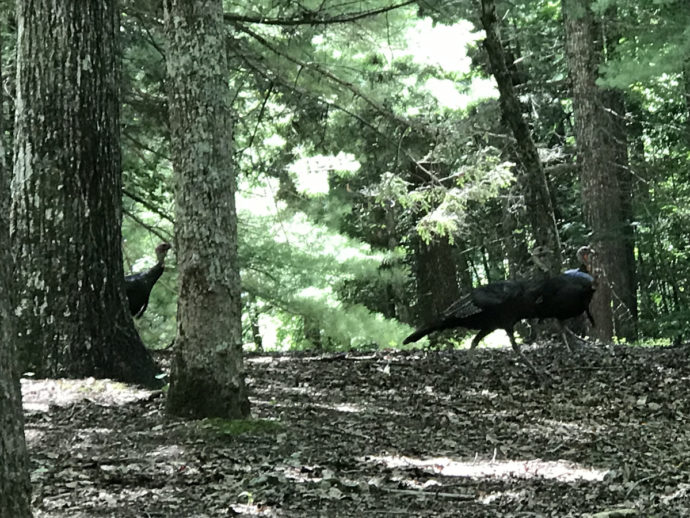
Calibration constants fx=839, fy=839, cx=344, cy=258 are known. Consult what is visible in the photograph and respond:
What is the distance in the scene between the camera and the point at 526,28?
17.5 m

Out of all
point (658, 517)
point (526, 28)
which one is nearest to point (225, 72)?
point (658, 517)

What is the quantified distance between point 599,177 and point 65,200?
10.8 metres

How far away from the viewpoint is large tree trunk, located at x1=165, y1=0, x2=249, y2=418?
5.93m

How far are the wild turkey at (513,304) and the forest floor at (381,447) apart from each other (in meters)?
0.55

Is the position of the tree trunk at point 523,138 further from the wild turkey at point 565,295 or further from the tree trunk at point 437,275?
the tree trunk at point 437,275

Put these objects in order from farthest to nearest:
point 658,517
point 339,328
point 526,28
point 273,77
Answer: point 526,28 < point 339,328 < point 273,77 < point 658,517

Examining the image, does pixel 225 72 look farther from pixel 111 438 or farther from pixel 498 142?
pixel 498 142

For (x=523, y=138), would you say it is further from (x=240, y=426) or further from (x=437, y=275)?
(x=437, y=275)

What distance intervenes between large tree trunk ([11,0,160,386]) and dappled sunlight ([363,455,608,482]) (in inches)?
120

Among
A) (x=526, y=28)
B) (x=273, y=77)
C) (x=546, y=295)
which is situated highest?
(x=526, y=28)

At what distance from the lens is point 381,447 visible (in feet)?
19.7

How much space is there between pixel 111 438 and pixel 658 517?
3.63 meters

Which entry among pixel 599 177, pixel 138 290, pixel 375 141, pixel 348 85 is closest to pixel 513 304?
pixel 348 85

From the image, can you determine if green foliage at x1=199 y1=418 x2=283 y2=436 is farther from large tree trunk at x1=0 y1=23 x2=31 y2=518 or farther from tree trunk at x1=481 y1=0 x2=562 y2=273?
tree trunk at x1=481 y1=0 x2=562 y2=273
